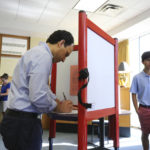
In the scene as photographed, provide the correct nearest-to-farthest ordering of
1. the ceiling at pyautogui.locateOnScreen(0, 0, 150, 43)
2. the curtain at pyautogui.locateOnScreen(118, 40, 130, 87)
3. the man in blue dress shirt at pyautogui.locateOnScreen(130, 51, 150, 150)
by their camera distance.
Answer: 1. the man in blue dress shirt at pyautogui.locateOnScreen(130, 51, 150, 150)
2. the ceiling at pyautogui.locateOnScreen(0, 0, 150, 43)
3. the curtain at pyautogui.locateOnScreen(118, 40, 130, 87)

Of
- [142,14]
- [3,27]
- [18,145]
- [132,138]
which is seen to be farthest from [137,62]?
[18,145]

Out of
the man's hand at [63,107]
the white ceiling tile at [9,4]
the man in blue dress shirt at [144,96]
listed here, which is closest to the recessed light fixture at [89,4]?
the white ceiling tile at [9,4]

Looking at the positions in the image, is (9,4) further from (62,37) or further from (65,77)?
(62,37)

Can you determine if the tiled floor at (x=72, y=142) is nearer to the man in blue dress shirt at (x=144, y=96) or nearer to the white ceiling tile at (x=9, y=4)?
the man in blue dress shirt at (x=144, y=96)

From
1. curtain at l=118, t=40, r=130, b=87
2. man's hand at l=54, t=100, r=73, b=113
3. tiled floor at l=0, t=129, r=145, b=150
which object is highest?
curtain at l=118, t=40, r=130, b=87

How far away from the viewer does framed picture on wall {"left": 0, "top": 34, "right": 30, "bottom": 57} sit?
16.9ft

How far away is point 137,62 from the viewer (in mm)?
4789

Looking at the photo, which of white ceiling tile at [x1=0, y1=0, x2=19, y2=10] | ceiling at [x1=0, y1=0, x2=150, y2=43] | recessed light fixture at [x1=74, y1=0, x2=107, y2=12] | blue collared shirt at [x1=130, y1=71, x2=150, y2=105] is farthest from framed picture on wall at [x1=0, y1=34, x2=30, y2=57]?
blue collared shirt at [x1=130, y1=71, x2=150, y2=105]

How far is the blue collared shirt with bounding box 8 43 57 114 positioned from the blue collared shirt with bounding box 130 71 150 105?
1.34m

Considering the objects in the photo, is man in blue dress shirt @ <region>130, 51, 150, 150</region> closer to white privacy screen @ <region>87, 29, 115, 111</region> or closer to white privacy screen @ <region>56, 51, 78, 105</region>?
white privacy screen @ <region>87, 29, 115, 111</region>

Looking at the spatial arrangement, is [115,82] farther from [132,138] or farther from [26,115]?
[132,138]

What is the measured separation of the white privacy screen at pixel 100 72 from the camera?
1031mm

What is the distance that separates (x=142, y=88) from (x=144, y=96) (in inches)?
3.8

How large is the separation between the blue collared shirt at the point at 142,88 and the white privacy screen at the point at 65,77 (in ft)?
3.24
